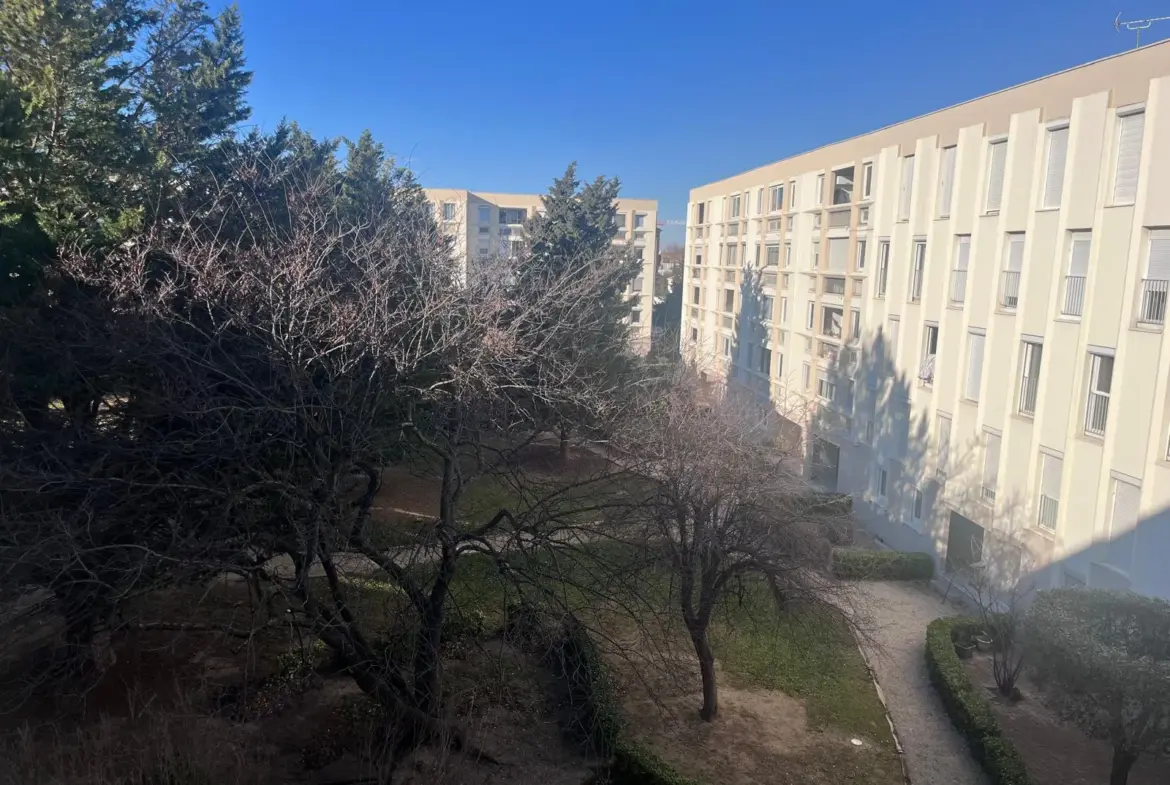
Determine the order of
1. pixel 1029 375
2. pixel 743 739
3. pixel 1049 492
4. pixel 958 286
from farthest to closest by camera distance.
Answer: pixel 958 286 < pixel 1029 375 < pixel 1049 492 < pixel 743 739

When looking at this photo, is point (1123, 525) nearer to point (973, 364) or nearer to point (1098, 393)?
point (1098, 393)

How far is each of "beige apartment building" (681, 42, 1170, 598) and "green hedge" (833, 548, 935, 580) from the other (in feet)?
2.13

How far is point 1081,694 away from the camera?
29.9 feet

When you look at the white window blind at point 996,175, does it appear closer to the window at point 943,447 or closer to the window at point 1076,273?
the window at point 1076,273

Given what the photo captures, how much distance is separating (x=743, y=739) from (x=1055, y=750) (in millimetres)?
4611

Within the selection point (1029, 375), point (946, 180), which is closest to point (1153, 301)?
point (1029, 375)

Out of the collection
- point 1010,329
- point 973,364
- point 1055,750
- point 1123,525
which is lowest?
A: point 1055,750

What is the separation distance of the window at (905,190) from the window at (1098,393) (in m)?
8.84

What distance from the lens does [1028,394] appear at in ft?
53.3

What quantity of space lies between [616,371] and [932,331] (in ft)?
29.3

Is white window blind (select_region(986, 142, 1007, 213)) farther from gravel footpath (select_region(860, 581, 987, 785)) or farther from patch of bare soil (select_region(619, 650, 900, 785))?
patch of bare soil (select_region(619, 650, 900, 785))

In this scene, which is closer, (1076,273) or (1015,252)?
(1076,273)

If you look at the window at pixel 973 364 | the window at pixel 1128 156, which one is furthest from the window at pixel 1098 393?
the window at pixel 973 364

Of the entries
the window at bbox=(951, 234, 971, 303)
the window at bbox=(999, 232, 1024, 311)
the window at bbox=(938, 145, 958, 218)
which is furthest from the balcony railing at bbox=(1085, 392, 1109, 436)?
the window at bbox=(938, 145, 958, 218)
